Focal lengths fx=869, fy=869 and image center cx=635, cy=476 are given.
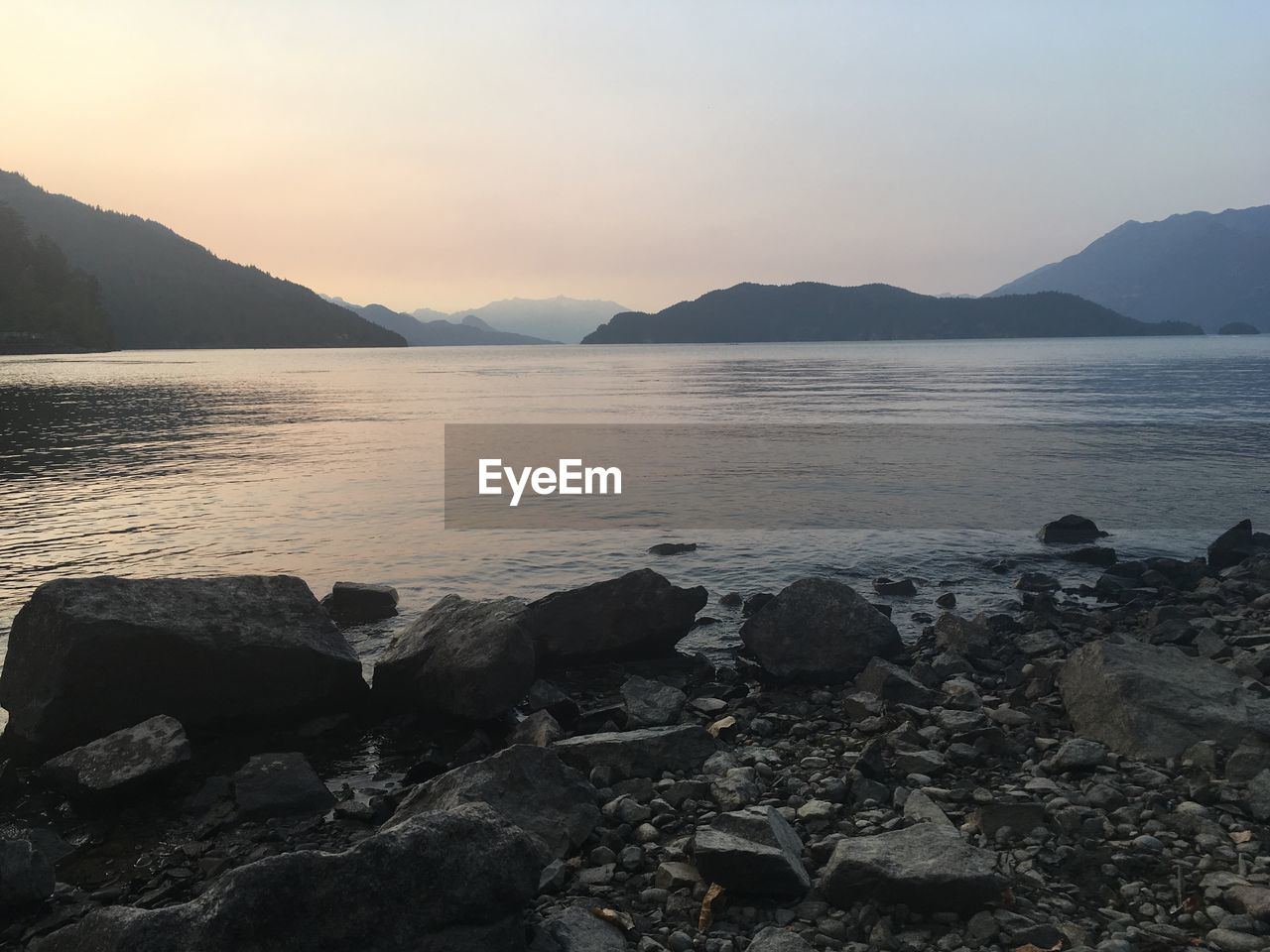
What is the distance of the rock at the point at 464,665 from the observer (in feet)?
42.6

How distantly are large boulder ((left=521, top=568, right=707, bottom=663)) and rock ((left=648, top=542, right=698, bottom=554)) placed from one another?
7957 mm

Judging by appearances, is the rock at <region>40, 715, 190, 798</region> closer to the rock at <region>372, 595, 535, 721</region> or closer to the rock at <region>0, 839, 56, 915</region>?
the rock at <region>0, 839, 56, 915</region>

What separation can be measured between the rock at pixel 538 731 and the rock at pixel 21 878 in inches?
220

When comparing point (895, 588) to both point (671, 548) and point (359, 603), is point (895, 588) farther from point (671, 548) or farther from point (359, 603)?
point (359, 603)

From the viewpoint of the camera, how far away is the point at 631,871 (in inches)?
340

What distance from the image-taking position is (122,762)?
35.6 feet

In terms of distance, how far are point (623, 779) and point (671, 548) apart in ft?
46.5

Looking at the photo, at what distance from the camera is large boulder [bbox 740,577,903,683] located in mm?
14930

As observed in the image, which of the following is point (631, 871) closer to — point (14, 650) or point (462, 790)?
point (462, 790)

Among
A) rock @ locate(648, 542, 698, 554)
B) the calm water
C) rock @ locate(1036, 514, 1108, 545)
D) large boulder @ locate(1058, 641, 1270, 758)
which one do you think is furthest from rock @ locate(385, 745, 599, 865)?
rock @ locate(1036, 514, 1108, 545)

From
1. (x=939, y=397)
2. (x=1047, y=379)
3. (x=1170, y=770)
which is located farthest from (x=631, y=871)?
(x=1047, y=379)

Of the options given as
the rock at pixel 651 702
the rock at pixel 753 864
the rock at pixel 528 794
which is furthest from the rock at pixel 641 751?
the rock at pixel 753 864

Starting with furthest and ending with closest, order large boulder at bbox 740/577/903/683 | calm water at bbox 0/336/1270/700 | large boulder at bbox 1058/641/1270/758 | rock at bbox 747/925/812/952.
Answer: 1. calm water at bbox 0/336/1270/700
2. large boulder at bbox 740/577/903/683
3. large boulder at bbox 1058/641/1270/758
4. rock at bbox 747/925/812/952

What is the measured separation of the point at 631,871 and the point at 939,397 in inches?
3351
